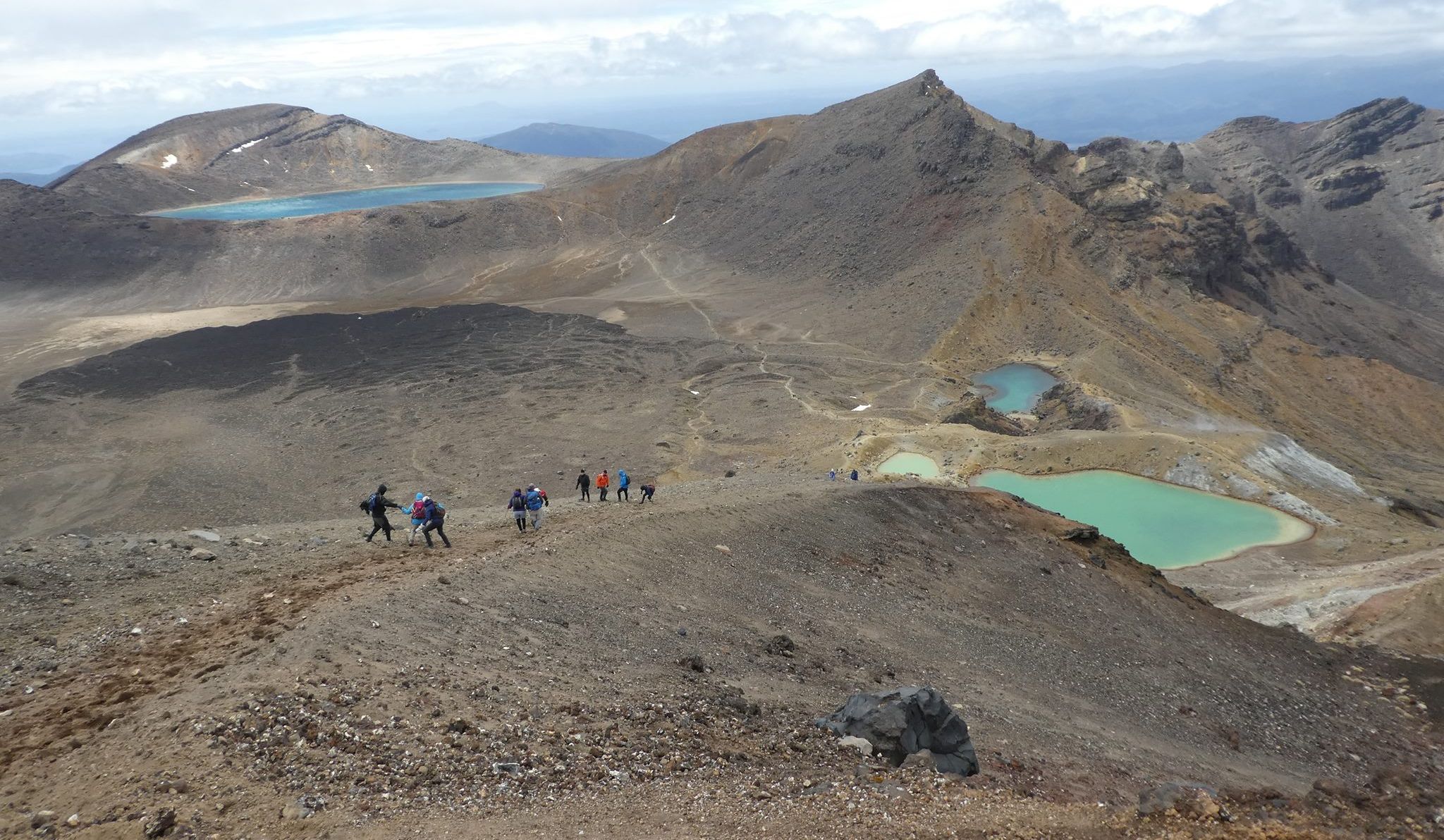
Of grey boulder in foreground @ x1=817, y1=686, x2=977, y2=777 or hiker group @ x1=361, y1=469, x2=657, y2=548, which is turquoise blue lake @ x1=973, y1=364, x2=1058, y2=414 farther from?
grey boulder in foreground @ x1=817, y1=686, x2=977, y2=777

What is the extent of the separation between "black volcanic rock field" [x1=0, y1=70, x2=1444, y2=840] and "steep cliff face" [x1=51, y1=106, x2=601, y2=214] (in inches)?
466

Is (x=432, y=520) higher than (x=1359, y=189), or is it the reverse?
(x=1359, y=189)

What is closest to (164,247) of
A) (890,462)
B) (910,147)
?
(910,147)

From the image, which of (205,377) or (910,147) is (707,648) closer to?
(205,377)

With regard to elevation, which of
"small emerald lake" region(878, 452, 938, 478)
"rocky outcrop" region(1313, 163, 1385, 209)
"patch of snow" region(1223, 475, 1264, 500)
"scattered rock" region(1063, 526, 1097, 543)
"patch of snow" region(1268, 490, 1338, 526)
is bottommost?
"patch of snow" region(1268, 490, 1338, 526)

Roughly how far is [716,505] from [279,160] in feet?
470

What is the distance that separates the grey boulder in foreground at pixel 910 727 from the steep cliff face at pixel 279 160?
128 meters

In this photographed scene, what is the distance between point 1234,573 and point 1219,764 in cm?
1712

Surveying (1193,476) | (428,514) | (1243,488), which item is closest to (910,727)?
(428,514)

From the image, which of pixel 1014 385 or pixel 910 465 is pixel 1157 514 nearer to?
pixel 910 465

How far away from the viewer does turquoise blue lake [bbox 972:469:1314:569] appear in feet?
109

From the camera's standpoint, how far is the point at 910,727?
12094mm

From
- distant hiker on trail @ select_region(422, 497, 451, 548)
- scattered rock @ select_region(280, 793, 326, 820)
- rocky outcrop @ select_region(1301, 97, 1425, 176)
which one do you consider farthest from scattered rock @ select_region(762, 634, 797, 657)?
rocky outcrop @ select_region(1301, 97, 1425, 176)

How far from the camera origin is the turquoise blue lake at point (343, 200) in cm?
11456
